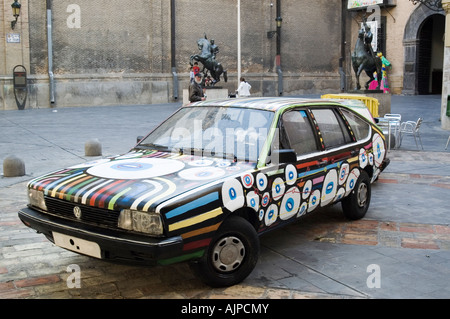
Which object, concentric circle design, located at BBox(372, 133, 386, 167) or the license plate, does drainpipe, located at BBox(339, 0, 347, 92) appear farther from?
the license plate

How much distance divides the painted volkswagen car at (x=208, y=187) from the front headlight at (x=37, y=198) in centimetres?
2

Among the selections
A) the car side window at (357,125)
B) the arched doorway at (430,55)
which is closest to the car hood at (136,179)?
the car side window at (357,125)

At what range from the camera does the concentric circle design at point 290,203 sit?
4820 mm

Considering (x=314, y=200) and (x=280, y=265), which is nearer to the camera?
(x=280, y=265)

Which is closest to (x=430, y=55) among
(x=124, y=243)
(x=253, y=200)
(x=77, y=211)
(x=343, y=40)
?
(x=343, y=40)

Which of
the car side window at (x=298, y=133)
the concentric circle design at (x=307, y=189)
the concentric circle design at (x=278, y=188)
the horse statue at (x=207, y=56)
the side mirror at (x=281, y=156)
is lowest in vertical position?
the concentric circle design at (x=307, y=189)

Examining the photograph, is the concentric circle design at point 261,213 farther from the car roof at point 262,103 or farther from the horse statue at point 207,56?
the horse statue at point 207,56

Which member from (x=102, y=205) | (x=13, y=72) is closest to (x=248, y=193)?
(x=102, y=205)

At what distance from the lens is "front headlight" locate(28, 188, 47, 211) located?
438cm

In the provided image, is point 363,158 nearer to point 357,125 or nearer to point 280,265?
point 357,125

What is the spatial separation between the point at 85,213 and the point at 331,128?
3.03m

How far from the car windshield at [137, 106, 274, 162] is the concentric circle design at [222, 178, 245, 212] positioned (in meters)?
0.50

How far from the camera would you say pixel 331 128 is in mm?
5883

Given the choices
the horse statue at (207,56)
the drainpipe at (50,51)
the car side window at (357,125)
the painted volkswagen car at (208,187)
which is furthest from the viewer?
the drainpipe at (50,51)
